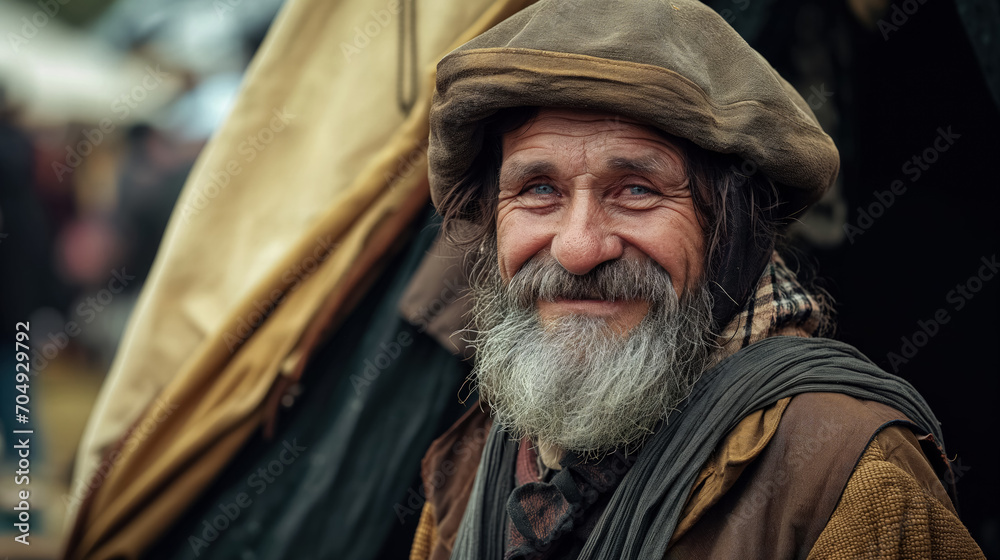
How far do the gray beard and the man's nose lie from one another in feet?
0.11

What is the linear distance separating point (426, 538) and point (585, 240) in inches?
38.8

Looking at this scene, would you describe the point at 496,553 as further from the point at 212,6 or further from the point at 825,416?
the point at 212,6

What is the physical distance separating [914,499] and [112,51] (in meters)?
4.99

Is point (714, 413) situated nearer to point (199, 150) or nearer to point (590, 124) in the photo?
point (590, 124)

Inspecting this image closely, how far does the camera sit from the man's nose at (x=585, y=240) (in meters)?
1.44

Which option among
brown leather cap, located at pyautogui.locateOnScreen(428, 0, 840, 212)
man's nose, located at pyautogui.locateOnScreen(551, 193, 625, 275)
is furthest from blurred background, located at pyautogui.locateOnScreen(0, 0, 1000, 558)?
man's nose, located at pyautogui.locateOnScreen(551, 193, 625, 275)

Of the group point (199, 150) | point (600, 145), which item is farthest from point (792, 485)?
point (199, 150)

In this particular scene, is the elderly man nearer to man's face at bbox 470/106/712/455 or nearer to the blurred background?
man's face at bbox 470/106/712/455

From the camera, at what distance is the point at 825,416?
1241 millimetres

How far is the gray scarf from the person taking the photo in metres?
1.29

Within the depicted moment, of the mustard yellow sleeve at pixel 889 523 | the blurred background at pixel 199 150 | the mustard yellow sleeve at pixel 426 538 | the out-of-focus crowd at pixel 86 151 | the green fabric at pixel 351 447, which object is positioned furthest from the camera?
the out-of-focus crowd at pixel 86 151

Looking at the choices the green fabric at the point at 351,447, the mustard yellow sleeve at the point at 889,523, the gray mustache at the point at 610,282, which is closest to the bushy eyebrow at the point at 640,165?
the gray mustache at the point at 610,282

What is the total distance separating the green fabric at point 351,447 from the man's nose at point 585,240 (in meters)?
1.01

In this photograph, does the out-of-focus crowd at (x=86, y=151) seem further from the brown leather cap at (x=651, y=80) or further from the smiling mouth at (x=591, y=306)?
the smiling mouth at (x=591, y=306)
